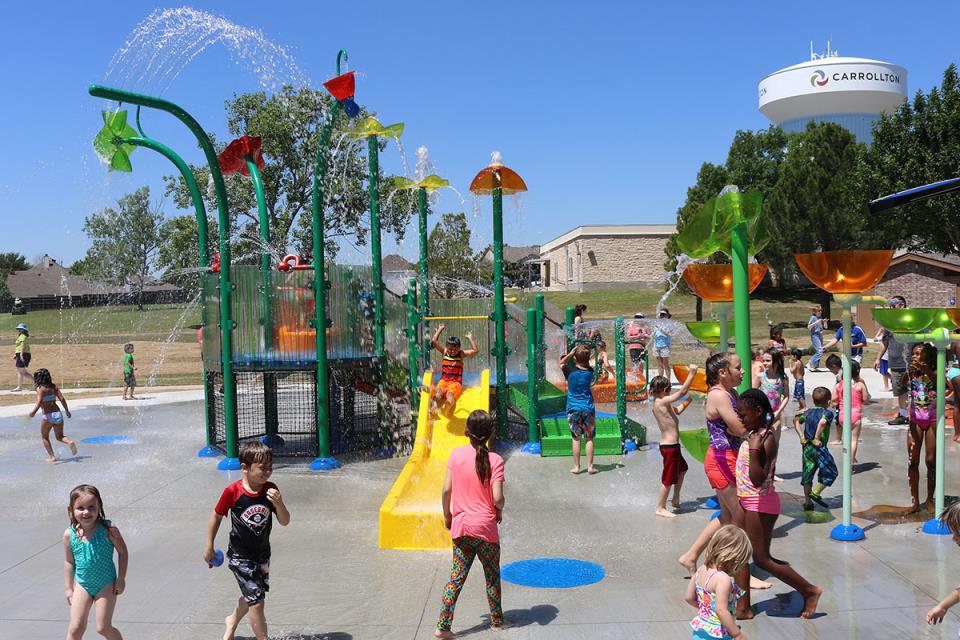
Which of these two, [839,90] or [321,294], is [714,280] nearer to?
[321,294]

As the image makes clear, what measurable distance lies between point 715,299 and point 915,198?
293 cm

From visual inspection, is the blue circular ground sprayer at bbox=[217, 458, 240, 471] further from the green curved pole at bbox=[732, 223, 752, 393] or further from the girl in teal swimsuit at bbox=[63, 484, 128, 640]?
the green curved pole at bbox=[732, 223, 752, 393]

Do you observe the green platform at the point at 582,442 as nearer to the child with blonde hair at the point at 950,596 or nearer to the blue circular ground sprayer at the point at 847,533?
the blue circular ground sprayer at the point at 847,533

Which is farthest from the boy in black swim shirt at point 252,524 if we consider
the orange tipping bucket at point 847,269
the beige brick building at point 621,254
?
the beige brick building at point 621,254

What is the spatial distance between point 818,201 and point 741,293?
31633 mm

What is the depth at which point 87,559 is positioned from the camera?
4.26 meters

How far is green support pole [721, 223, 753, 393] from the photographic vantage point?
23.3 feet

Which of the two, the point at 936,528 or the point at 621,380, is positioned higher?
the point at 621,380

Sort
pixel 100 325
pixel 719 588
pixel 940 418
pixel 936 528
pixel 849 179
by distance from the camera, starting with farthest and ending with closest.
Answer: pixel 100 325, pixel 849 179, pixel 940 418, pixel 936 528, pixel 719 588

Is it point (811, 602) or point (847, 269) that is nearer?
point (811, 602)

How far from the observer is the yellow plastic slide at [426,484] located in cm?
676

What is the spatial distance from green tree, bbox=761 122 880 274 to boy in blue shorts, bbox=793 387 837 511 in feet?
96.8

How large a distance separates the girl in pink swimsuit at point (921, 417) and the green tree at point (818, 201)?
96.4 ft

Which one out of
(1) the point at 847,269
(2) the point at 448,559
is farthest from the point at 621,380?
(2) the point at 448,559
